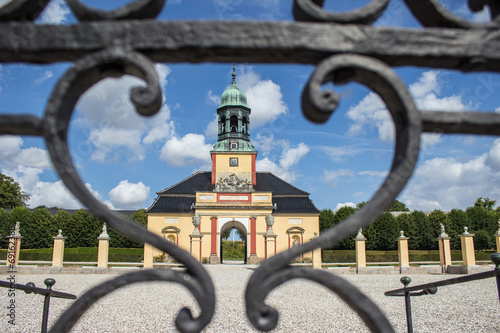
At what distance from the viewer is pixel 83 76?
94 cm

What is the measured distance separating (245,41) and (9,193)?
49076 mm

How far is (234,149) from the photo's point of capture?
3538 cm

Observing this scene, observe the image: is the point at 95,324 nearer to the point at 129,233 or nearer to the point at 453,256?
the point at 129,233

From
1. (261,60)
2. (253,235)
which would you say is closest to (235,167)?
(253,235)

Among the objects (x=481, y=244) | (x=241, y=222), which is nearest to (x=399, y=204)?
(x=481, y=244)

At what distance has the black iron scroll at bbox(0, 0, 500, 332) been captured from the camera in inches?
35.6

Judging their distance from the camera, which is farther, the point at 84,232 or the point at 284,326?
the point at 84,232

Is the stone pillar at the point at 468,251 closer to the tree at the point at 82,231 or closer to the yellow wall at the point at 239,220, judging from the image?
the yellow wall at the point at 239,220

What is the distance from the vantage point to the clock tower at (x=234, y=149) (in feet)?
115

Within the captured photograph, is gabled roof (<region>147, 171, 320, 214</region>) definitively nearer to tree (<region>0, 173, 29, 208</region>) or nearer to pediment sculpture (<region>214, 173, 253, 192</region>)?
pediment sculpture (<region>214, 173, 253, 192</region>)

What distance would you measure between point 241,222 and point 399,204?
43696 mm

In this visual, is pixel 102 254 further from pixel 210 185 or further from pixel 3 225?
pixel 3 225

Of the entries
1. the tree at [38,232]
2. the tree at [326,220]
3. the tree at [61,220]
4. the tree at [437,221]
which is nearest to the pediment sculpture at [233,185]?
the tree at [326,220]

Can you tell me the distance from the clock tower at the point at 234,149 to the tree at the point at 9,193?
24345mm
